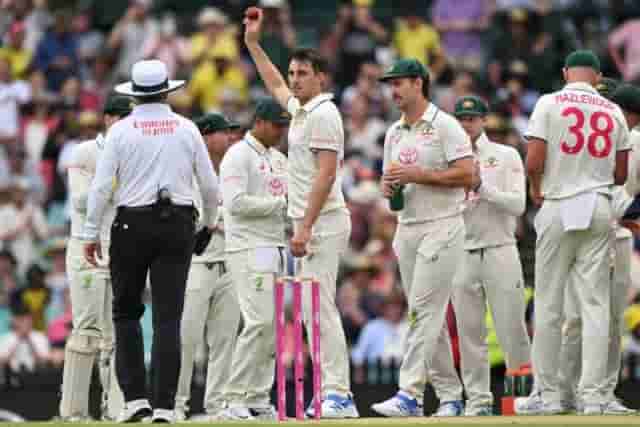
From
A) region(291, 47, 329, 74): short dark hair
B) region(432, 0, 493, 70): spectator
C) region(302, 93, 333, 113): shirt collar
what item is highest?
region(432, 0, 493, 70): spectator

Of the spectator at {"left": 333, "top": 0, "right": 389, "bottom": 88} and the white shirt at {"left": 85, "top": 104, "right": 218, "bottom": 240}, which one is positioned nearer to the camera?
the white shirt at {"left": 85, "top": 104, "right": 218, "bottom": 240}

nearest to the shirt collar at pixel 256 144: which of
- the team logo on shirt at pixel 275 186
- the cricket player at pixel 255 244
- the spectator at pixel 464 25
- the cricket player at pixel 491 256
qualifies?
the cricket player at pixel 255 244

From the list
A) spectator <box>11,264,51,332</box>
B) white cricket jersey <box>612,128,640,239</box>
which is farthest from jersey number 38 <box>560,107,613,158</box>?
spectator <box>11,264,51,332</box>

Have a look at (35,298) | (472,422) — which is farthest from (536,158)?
(35,298)

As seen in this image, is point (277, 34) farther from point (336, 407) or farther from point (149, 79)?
point (149, 79)

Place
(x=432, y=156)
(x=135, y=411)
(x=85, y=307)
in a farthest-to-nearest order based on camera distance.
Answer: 1. (x=85, y=307)
2. (x=432, y=156)
3. (x=135, y=411)

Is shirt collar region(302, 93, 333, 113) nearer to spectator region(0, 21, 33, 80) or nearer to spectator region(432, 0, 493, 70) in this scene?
spectator region(432, 0, 493, 70)

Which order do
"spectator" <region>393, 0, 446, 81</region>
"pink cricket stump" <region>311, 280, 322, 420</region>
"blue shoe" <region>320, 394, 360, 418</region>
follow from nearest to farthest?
"pink cricket stump" <region>311, 280, 322, 420</region>
"blue shoe" <region>320, 394, 360, 418</region>
"spectator" <region>393, 0, 446, 81</region>

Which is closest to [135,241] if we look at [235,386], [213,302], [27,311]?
[235,386]

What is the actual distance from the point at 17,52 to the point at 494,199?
1129 cm

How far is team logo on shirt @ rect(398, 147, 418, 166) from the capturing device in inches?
573

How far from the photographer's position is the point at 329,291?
14.3 m

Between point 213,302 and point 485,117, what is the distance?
278cm

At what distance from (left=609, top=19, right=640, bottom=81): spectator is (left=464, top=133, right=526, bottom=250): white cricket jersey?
790 centimetres
